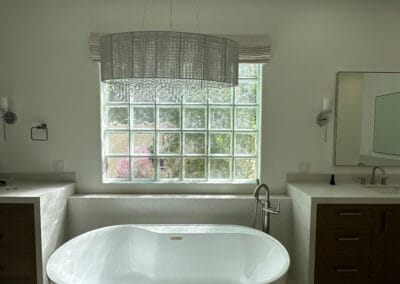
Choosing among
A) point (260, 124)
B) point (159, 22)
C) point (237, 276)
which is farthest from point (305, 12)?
point (237, 276)

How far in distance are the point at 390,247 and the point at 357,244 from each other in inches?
9.9

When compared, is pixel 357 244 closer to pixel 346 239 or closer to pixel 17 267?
pixel 346 239

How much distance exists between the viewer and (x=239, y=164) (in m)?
2.60

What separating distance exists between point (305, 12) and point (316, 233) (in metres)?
1.98

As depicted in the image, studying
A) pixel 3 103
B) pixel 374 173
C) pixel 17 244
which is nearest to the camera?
pixel 17 244

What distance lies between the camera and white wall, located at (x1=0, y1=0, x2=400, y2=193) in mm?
2371

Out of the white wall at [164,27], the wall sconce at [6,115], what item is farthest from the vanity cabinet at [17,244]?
the wall sconce at [6,115]

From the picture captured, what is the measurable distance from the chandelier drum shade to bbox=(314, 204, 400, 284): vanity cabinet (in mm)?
1449

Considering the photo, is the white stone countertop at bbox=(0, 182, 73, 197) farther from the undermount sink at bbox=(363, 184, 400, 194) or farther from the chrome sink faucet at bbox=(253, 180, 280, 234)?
the undermount sink at bbox=(363, 184, 400, 194)

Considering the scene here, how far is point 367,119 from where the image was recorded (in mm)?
2453

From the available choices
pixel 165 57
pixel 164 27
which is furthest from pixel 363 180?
pixel 164 27

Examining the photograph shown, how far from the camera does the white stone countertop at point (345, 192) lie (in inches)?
78.0

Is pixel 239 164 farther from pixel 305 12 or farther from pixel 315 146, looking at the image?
pixel 305 12

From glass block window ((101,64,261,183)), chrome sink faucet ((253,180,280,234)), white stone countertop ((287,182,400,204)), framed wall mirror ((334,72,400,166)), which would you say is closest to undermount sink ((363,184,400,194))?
white stone countertop ((287,182,400,204))
